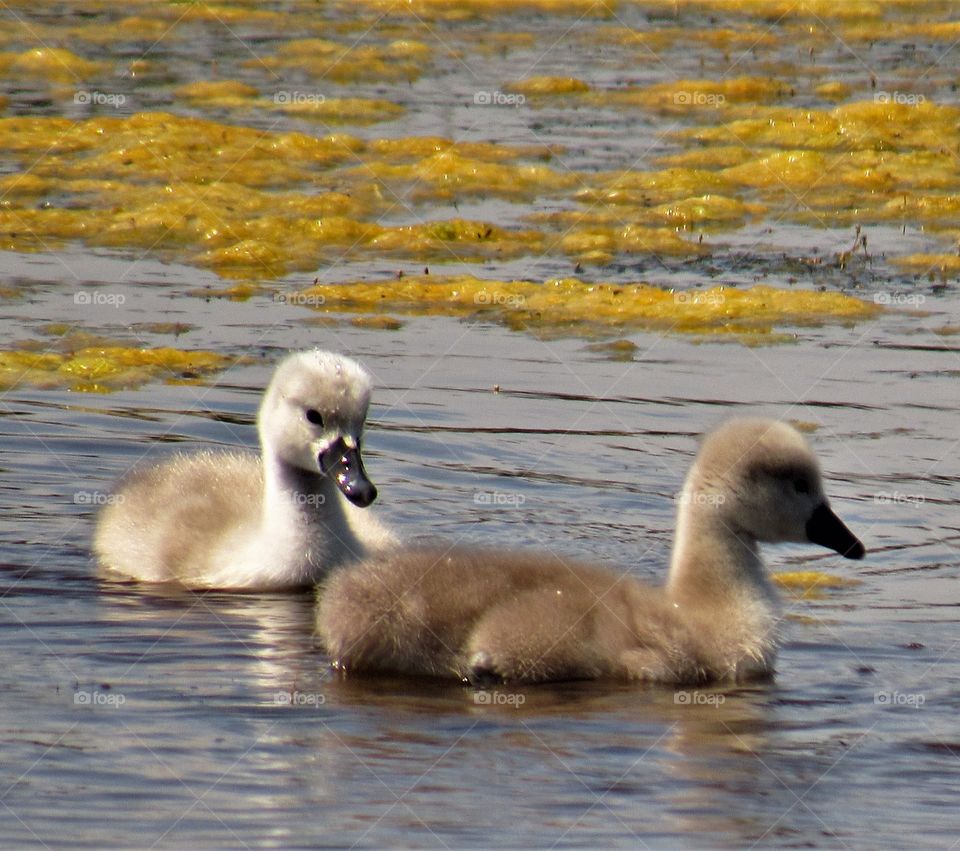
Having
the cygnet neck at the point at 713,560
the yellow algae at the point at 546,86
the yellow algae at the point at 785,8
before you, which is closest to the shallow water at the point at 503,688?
the cygnet neck at the point at 713,560

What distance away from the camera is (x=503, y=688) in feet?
22.3

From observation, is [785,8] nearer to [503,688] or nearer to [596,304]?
[596,304]

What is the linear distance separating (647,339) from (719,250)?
2681mm

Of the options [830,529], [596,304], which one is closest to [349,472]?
[830,529]

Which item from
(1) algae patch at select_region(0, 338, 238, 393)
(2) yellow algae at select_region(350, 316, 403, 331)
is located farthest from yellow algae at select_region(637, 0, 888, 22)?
(1) algae patch at select_region(0, 338, 238, 393)

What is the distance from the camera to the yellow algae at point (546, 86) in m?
21.8

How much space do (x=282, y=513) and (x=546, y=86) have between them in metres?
14.2

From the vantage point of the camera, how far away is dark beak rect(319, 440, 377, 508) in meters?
7.82

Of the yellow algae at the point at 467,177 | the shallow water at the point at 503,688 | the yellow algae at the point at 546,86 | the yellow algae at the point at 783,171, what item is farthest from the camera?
the yellow algae at the point at 546,86

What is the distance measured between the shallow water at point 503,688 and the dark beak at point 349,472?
51 cm

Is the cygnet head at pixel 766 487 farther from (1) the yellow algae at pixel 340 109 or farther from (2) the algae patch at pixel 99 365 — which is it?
(1) the yellow algae at pixel 340 109

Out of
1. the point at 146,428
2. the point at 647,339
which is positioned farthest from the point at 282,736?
the point at 647,339

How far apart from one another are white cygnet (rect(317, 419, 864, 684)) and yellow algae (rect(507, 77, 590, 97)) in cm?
1484

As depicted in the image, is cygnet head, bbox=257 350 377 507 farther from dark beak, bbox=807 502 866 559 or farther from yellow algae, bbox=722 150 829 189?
yellow algae, bbox=722 150 829 189
